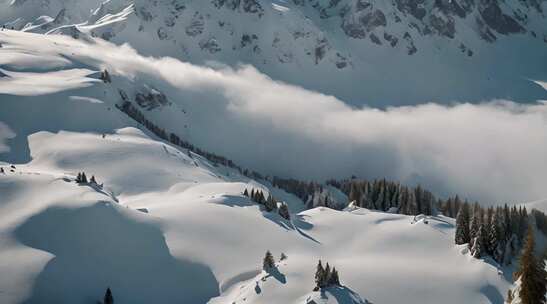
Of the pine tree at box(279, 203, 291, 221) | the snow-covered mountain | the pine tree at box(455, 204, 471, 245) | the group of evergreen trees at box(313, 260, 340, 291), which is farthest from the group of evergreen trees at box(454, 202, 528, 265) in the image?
the pine tree at box(279, 203, 291, 221)

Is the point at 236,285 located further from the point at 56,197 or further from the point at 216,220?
the point at 56,197

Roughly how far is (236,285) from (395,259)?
83.5 feet

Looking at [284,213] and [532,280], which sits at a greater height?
[532,280]

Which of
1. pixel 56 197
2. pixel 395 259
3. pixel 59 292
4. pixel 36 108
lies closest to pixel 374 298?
pixel 395 259

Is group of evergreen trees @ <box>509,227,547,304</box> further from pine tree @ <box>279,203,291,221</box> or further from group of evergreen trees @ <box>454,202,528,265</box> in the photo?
pine tree @ <box>279,203,291,221</box>

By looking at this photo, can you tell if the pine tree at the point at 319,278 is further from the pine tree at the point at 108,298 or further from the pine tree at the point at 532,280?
the pine tree at the point at 532,280

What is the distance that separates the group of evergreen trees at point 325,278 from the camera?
236 feet

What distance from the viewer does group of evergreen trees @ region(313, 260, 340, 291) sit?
71938mm

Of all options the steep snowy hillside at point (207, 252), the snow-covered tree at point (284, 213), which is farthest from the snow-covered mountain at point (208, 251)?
the snow-covered tree at point (284, 213)

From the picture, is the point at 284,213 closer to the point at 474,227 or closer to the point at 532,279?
the point at 474,227

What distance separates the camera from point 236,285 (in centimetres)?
7838

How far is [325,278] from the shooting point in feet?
237

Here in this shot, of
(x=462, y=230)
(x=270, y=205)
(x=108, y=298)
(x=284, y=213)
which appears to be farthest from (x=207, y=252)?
(x=462, y=230)

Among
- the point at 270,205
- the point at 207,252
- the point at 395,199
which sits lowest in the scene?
the point at 395,199
